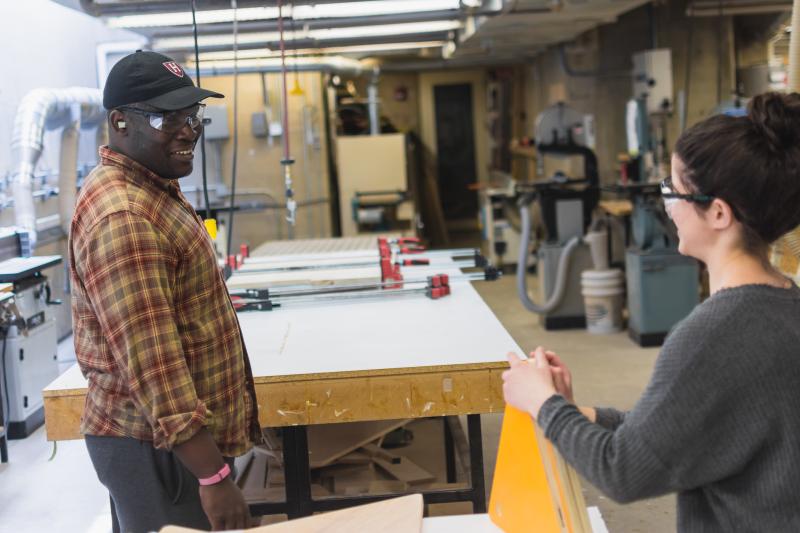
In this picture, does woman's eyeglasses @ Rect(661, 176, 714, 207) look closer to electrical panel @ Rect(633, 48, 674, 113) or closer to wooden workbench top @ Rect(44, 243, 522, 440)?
wooden workbench top @ Rect(44, 243, 522, 440)

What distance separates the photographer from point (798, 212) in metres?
1.25

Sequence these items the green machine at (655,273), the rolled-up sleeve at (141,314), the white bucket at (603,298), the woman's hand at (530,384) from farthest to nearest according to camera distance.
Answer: the white bucket at (603,298)
the green machine at (655,273)
the rolled-up sleeve at (141,314)
the woman's hand at (530,384)

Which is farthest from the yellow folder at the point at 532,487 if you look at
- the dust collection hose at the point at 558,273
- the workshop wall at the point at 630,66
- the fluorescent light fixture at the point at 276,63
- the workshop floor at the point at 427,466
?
the workshop wall at the point at 630,66

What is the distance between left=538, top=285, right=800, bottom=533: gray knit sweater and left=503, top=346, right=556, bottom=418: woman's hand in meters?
0.11

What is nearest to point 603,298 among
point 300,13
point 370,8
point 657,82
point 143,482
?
point 657,82

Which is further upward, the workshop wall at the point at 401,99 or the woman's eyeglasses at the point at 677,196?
the workshop wall at the point at 401,99

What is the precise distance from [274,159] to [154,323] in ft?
23.4

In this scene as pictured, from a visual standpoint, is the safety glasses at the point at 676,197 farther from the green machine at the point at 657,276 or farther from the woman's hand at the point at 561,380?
the green machine at the point at 657,276

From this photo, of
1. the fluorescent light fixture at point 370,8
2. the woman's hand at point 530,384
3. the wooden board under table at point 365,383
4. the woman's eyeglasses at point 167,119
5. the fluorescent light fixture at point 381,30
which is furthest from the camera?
the fluorescent light fixture at point 381,30

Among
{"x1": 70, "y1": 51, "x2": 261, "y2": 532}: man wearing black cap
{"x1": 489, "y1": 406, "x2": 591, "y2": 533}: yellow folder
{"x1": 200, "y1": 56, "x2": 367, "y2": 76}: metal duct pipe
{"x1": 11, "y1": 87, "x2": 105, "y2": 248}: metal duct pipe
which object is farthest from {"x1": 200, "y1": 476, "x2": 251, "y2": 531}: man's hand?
{"x1": 200, "y1": 56, "x2": 367, "y2": 76}: metal duct pipe

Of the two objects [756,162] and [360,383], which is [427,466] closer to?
[360,383]

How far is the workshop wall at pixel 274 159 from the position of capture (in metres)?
8.55

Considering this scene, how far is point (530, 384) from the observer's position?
1.37 metres

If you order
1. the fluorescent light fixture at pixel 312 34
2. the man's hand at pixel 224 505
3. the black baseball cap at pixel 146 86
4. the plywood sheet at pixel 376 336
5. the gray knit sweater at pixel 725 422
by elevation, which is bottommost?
the man's hand at pixel 224 505
